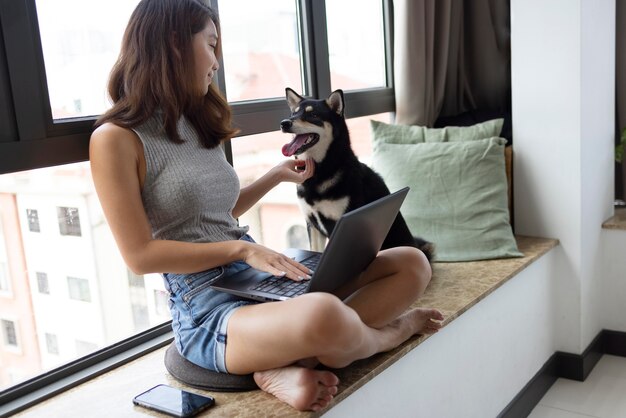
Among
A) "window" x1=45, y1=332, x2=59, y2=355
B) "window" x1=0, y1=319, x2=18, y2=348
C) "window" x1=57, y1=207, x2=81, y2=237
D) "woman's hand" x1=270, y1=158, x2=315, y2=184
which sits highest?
"woman's hand" x1=270, y1=158, x2=315, y2=184

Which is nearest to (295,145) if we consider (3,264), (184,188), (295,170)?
(295,170)

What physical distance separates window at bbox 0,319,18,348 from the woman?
0.38m

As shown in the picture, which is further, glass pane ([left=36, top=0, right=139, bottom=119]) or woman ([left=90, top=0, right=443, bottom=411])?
glass pane ([left=36, top=0, right=139, bottom=119])

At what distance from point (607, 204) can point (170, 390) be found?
2.12 m

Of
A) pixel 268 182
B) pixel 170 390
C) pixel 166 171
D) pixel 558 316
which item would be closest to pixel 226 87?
pixel 268 182

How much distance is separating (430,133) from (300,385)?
1.53m

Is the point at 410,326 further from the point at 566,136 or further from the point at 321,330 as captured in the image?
the point at 566,136

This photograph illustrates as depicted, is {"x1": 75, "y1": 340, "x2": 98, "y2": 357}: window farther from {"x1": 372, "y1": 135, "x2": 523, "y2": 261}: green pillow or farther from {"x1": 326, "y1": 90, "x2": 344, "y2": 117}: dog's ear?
{"x1": 372, "y1": 135, "x2": 523, "y2": 261}: green pillow

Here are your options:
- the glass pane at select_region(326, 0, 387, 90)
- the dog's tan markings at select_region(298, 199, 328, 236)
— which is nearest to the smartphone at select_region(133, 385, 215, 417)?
the dog's tan markings at select_region(298, 199, 328, 236)

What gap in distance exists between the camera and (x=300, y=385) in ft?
4.20

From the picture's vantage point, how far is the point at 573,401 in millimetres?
2342

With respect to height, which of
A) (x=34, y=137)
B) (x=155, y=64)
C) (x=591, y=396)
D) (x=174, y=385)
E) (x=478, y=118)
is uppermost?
(x=155, y=64)

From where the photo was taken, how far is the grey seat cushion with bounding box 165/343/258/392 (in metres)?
1.37

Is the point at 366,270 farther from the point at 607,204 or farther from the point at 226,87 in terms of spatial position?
the point at 607,204
